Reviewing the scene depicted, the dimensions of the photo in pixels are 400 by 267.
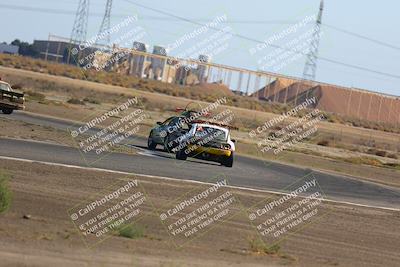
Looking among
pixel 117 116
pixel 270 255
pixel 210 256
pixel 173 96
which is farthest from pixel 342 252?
pixel 173 96

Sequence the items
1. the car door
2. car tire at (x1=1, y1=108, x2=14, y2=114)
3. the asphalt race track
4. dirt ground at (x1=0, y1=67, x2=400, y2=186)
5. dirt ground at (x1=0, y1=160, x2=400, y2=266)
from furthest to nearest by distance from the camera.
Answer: dirt ground at (x1=0, y1=67, x2=400, y2=186) → car tire at (x1=1, y1=108, x2=14, y2=114) → the car door → the asphalt race track → dirt ground at (x1=0, y1=160, x2=400, y2=266)

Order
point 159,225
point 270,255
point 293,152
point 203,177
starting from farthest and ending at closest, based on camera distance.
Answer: point 293,152 → point 203,177 → point 159,225 → point 270,255

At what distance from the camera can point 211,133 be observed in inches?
1254

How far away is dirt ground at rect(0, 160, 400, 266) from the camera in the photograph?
12489 millimetres

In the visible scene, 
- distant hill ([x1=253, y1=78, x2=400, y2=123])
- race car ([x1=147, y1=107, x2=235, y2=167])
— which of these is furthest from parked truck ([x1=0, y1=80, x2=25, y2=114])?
distant hill ([x1=253, y1=78, x2=400, y2=123])

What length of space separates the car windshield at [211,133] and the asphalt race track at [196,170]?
2.93 ft

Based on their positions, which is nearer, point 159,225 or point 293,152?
point 159,225

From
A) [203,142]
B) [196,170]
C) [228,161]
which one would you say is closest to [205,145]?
[203,142]

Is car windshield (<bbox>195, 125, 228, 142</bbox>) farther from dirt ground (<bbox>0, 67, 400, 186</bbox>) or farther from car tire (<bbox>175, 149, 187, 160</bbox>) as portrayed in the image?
dirt ground (<bbox>0, 67, 400, 186</bbox>)

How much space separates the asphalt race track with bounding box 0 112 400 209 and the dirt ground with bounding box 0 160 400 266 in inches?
87.8

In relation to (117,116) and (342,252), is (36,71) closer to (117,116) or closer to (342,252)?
(117,116)

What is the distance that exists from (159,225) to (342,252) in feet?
10.2

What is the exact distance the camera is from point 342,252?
1650 cm

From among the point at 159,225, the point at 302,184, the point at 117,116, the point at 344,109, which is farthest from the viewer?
the point at 344,109
